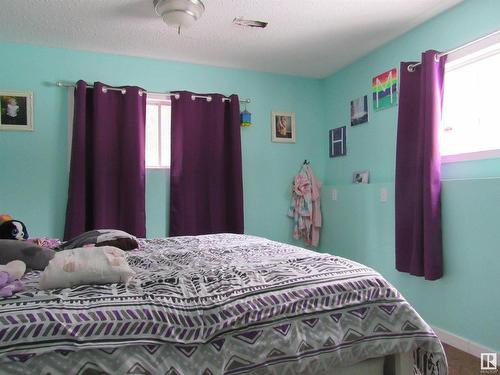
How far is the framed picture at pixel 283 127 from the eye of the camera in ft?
12.0

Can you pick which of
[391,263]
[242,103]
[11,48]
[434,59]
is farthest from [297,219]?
[11,48]

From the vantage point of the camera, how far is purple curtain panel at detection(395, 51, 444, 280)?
90.5 inches

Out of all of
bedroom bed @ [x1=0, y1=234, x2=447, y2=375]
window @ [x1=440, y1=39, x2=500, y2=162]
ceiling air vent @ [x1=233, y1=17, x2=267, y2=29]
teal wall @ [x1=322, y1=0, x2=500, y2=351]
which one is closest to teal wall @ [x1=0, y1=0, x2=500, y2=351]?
teal wall @ [x1=322, y1=0, x2=500, y2=351]

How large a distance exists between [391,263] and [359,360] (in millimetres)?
1790

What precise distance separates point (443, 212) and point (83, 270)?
226 centimetres

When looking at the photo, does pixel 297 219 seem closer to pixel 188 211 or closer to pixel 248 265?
pixel 188 211

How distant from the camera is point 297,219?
12.0 ft

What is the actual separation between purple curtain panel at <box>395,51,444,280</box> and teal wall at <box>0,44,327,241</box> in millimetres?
1350

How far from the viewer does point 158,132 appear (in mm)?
3361

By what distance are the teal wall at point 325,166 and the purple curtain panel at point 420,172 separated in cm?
13

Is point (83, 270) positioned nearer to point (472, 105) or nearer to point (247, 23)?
point (247, 23)

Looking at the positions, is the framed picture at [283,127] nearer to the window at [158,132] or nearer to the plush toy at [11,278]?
the window at [158,132]

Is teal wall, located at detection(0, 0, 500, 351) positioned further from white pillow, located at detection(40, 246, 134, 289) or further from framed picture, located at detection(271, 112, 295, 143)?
white pillow, located at detection(40, 246, 134, 289)

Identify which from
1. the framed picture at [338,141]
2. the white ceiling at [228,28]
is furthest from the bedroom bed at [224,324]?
the framed picture at [338,141]
